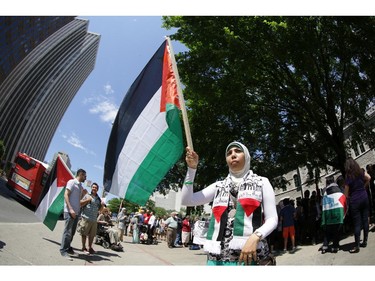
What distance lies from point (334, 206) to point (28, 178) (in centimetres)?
1593

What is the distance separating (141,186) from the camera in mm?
3551

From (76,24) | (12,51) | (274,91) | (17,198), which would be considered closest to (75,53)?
(76,24)

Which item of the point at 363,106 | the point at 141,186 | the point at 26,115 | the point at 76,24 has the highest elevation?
the point at 76,24

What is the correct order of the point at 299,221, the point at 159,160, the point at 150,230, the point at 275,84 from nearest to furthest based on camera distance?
the point at 159,160, the point at 299,221, the point at 275,84, the point at 150,230

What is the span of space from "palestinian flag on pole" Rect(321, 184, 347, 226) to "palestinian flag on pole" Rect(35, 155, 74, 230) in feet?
20.9

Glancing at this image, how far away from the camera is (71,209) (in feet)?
19.0

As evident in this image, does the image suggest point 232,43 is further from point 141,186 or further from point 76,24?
point 76,24

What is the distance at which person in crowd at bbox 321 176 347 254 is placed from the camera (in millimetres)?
6016

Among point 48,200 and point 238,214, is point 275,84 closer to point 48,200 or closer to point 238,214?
point 48,200

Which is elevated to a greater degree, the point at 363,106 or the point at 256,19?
the point at 256,19

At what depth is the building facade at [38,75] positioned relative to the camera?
242 feet

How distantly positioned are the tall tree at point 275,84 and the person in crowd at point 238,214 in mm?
7182

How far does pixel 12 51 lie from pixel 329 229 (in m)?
85.5

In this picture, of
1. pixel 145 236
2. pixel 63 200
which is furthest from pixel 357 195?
pixel 145 236
